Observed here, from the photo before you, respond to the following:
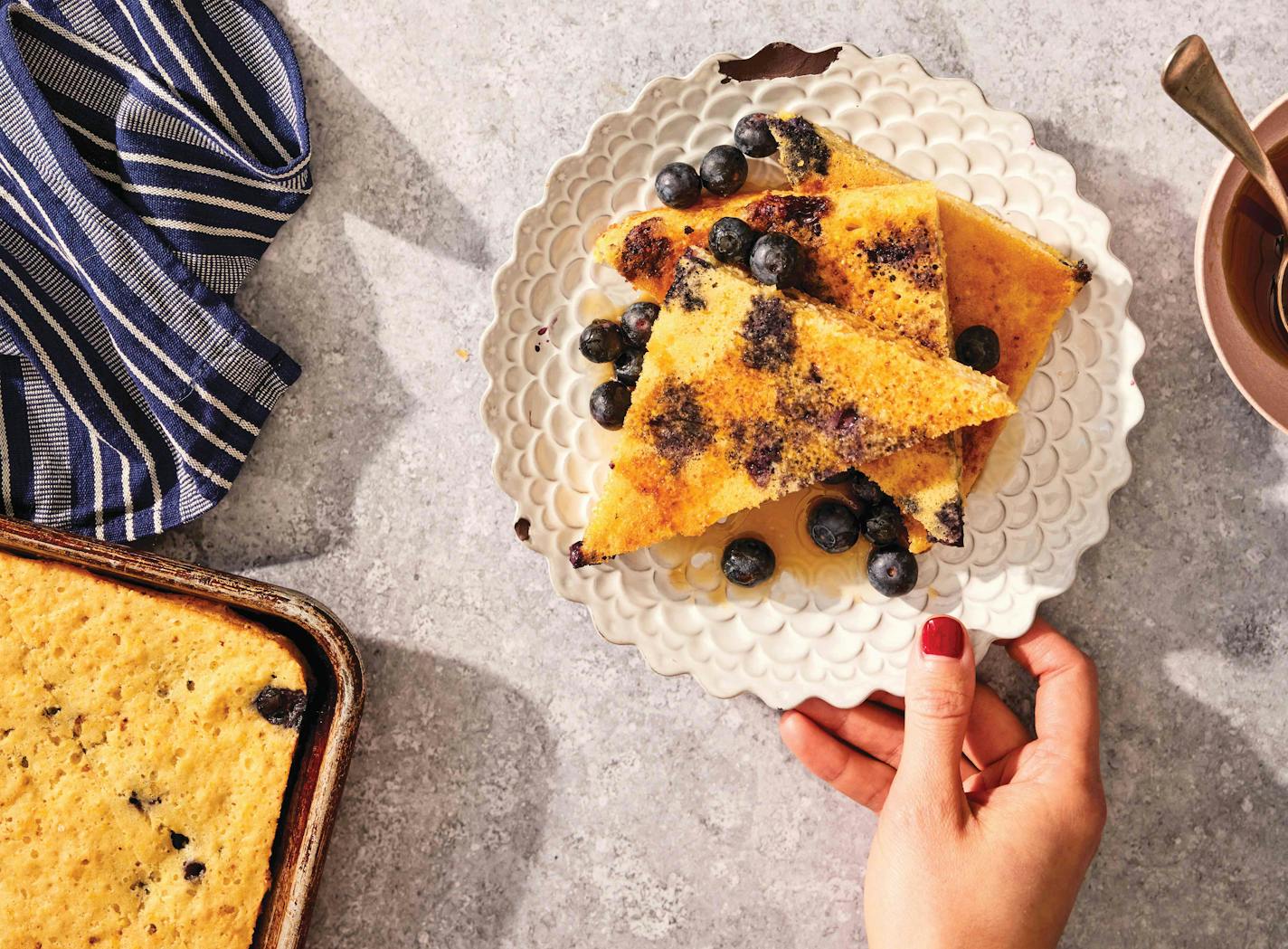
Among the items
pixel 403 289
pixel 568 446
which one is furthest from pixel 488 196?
pixel 568 446

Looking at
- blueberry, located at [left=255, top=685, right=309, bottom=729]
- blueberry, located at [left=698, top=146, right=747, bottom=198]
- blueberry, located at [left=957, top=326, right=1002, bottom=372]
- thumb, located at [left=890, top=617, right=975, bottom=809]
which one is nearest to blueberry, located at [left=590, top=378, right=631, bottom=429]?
blueberry, located at [left=698, top=146, right=747, bottom=198]

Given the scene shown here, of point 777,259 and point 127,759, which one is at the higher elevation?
point 777,259

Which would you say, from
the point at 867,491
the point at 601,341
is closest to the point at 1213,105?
the point at 867,491

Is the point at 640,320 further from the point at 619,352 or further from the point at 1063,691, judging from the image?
the point at 1063,691

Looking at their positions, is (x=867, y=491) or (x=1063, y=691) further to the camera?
(x=1063, y=691)

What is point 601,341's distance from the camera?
2.15 m

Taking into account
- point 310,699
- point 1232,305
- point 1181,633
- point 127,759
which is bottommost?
point 127,759

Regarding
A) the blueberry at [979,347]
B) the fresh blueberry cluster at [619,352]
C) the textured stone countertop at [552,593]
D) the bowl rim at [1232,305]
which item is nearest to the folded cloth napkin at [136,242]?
the textured stone countertop at [552,593]

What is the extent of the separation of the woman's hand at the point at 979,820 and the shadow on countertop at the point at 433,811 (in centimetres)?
95

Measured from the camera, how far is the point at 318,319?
8.04 ft

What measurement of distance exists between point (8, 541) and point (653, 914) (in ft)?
6.33

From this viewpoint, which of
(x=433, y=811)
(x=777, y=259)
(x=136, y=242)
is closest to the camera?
(x=777, y=259)

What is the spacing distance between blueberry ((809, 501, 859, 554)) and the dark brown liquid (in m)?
0.95

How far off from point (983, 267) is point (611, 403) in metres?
0.93
